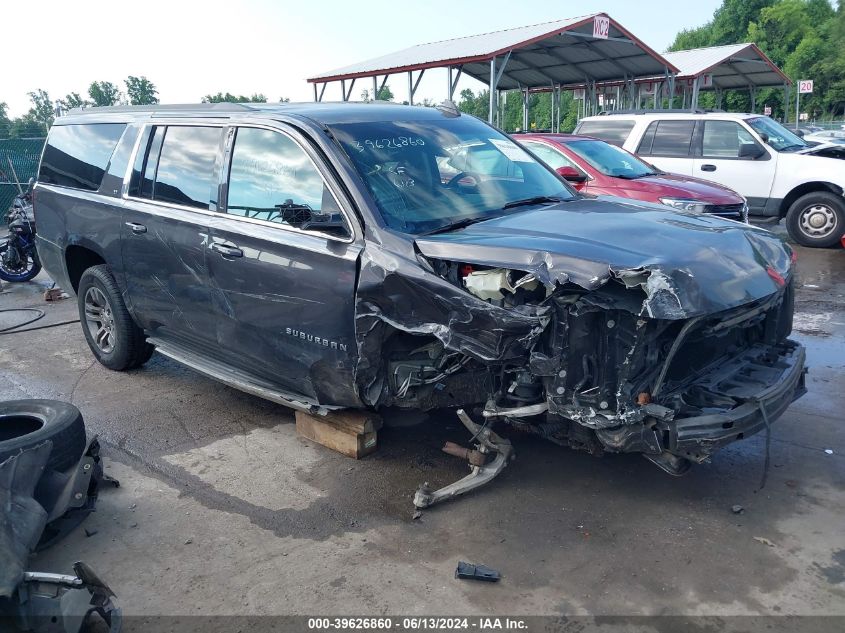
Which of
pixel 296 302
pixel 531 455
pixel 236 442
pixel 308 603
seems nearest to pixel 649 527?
pixel 531 455

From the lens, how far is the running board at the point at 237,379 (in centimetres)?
416

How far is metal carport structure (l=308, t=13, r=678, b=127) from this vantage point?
1520 cm

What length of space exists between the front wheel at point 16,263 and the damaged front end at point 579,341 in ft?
26.2

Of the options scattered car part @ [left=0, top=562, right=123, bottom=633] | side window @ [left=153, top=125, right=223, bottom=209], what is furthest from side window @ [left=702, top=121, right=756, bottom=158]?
scattered car part @ [left=0, top=562, right=123, bottom=633]

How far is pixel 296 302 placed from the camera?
393cm

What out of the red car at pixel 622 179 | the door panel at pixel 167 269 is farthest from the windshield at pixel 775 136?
the door panel at pixel 167 269

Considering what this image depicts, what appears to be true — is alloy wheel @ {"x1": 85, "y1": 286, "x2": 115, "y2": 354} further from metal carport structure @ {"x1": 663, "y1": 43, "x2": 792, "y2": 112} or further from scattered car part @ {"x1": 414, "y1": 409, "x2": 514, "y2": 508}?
metal carport structure @ {"x1": 663, "y1": 43, "x2": 792, "y2": 112}

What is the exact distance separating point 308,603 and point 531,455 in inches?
68.3

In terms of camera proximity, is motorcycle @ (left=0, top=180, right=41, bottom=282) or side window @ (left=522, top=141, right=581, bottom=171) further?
motorcycle @ (left=0, top=180, right=41, bottom=282)

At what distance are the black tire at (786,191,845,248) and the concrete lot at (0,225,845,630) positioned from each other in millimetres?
6310

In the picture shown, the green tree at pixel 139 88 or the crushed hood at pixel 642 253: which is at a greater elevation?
the green tree at pixel 139 88

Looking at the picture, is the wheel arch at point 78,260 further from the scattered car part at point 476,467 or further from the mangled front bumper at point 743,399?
the mangled front bumper at point 743,399

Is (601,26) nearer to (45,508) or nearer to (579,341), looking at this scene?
(579,341)

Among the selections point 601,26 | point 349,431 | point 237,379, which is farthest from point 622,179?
point 601,26
